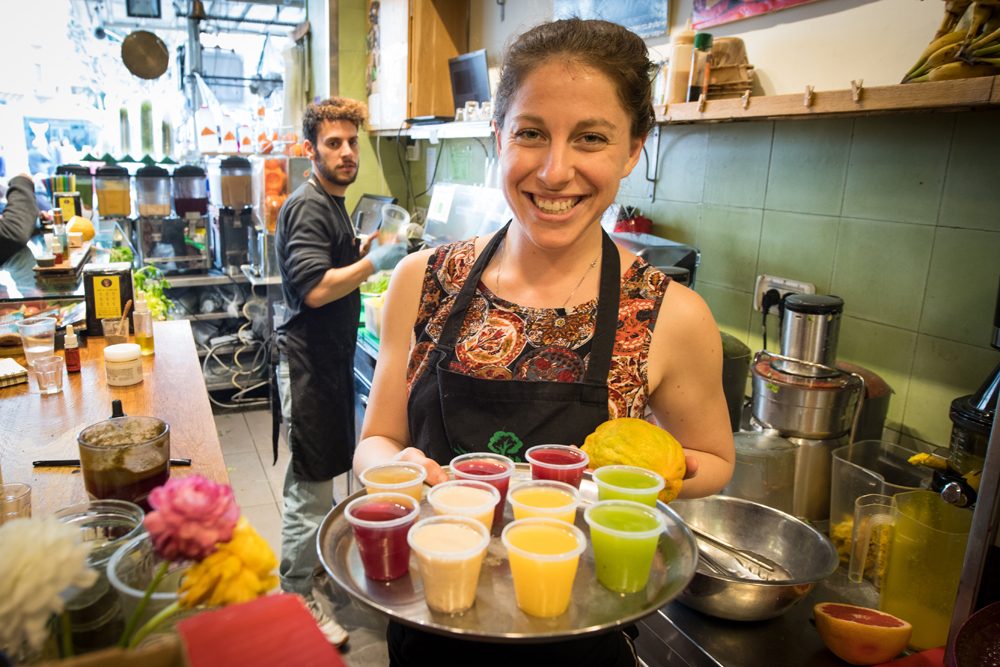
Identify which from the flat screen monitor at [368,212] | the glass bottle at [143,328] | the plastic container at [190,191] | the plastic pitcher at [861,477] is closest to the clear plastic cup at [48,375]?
the glass bottle at [143,328]

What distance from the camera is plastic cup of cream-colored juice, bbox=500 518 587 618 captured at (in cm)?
93

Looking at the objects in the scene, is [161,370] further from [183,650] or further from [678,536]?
[183,650]

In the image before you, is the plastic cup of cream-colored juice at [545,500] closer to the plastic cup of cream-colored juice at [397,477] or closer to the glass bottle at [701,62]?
the plastic cup of cream-colored juice at [397,477]

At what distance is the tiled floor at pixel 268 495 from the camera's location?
2.92 meters

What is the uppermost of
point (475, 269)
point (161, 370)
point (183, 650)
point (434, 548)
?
point (475, 269)

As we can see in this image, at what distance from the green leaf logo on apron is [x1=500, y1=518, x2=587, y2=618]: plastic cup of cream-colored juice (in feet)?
1.31

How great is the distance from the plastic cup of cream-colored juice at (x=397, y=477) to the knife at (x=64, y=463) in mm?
713

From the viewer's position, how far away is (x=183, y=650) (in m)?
0.49

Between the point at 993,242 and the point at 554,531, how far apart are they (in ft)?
5.07

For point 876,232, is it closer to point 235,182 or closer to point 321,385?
point 321,385

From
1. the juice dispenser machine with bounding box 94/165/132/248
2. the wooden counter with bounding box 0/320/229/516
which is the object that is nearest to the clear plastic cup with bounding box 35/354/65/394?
the wooden counter with bounding box 0/320/229/516

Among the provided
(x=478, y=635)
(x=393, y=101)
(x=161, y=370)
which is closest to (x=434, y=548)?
(x=478, y=635)

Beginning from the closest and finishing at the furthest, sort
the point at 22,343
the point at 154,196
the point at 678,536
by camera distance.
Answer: the point at 678,536 < the point at 22,343 < the point at 154,196

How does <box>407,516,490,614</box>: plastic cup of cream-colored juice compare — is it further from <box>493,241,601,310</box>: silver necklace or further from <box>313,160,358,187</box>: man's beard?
<box>313,160,358,187</box>: man's beard
